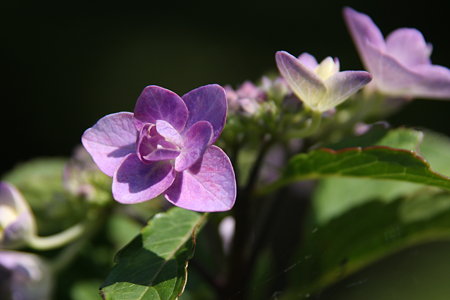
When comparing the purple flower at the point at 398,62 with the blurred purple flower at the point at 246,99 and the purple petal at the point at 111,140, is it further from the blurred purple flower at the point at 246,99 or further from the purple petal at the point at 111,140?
the purple petal at the point at 111,140

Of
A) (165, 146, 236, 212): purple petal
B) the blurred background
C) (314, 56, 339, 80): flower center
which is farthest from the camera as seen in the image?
the blurred background

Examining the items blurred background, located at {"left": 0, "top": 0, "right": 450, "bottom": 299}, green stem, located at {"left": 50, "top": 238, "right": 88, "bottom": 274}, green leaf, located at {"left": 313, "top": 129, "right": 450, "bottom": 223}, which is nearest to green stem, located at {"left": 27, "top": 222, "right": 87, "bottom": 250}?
green stem, located at {"left": 50, "top": 238, "right": 88, "bottom": 274}

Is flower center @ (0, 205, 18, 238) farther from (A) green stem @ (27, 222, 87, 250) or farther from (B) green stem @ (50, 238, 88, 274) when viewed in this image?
(B) green stem @ (50, 238, 88, 274)

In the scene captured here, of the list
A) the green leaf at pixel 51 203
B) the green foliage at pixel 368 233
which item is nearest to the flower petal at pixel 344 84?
the green foliage at pixel 368 233

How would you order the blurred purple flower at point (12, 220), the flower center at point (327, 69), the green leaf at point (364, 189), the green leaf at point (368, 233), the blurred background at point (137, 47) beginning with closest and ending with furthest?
the flower center at point (327, 69) → the blurred purple flower at point (12, 220) → the green leaf at point (368, 233) → the green leaf at point (364, 189) → the blurred background at point (137, 47)

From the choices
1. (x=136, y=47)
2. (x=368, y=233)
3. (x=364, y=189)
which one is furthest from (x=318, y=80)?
(x=136, y=47)

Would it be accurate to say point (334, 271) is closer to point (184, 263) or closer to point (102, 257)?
point (184, 263)
